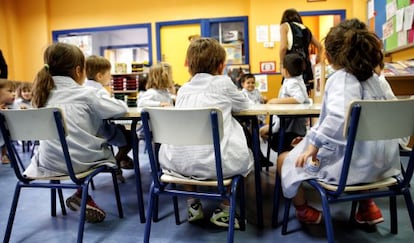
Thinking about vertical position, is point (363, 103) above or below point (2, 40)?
below

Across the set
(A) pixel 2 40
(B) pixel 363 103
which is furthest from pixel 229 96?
(A) pixel 2 40

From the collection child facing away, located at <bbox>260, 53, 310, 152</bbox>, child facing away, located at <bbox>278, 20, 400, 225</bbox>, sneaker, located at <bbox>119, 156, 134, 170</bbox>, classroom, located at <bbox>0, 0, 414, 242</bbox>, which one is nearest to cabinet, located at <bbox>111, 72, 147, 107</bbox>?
classroom, located at <bbox>0, 0, 414, 242</bbox>

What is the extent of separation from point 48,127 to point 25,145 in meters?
3.45

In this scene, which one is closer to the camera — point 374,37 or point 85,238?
point 374,37

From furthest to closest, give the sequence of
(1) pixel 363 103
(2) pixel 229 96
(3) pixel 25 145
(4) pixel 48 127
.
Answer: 1. (3) pixel 25 145
2. (2) pixel 229 96
3. (4) pixel 48 127
4. (1) pixel 363 103

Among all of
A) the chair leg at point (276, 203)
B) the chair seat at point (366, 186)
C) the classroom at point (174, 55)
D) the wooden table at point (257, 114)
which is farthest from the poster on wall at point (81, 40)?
the chair seat at point (366, 186)

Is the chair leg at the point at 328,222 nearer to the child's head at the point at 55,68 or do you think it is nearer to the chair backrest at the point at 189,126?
the chair backrest at the point at 189,126

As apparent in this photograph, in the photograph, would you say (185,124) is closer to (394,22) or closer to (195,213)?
(195,213)

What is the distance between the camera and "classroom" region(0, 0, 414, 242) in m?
1.54

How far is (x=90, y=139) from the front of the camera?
1474 millimetres

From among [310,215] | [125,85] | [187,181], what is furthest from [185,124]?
[125,85]

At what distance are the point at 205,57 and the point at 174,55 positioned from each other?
4713 millimetres

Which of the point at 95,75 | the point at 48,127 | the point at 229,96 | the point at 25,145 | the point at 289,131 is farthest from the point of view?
the point at 25,145

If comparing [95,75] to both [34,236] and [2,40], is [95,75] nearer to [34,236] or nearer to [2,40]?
[34,236]
